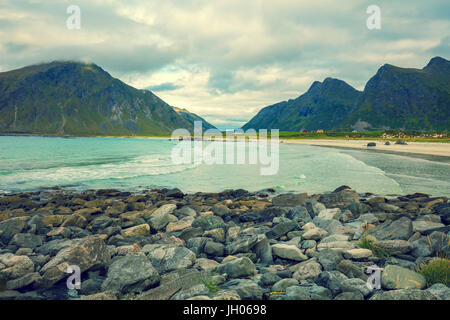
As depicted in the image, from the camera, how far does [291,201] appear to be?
17.0 metres

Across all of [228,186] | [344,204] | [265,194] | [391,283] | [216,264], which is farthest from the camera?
[228,186]

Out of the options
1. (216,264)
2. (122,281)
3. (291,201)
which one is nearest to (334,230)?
(216,264)

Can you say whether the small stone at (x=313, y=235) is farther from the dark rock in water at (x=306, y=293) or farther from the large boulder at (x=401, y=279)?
the dark rock in water at (x=306, y=293)

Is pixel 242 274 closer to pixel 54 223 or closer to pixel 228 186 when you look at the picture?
pixel 54 223

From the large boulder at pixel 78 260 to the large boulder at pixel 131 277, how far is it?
38.1 inches

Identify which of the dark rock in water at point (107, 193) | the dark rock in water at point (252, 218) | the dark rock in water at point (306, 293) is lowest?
the dark rock in water at point (107, 193)

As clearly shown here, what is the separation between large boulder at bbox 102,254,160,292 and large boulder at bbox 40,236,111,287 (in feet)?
3.18

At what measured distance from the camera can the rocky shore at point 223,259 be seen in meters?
6.34

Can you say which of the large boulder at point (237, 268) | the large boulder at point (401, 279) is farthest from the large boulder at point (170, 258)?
the large boulder at point (401, 279)

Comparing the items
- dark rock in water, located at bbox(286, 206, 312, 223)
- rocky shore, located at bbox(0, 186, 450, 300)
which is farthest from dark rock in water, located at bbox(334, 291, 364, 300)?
dark rock in water, located at bbox(286, 206, 312, 223)

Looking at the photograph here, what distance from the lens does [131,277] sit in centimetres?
688

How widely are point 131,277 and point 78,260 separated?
1813 millimetres
